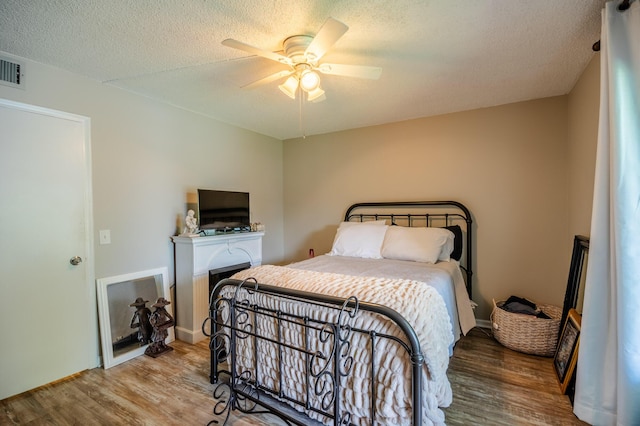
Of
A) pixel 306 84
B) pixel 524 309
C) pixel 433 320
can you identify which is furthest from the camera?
pixel 524 309

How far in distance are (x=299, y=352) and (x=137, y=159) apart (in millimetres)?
2353

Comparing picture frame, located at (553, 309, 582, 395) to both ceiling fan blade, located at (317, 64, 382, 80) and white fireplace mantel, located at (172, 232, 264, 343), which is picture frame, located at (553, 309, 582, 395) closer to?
ceiling fan blade, located at (317, 64, 382, 80)

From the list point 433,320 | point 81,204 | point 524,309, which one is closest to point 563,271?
point 524,309

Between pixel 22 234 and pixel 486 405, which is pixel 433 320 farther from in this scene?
pixel 22 234

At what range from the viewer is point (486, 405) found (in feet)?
6.17

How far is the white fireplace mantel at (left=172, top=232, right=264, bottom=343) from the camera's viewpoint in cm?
286

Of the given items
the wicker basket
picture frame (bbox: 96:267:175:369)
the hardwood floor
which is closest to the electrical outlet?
picture frame (bbox: 96:267:175:369)

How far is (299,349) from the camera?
1.59m

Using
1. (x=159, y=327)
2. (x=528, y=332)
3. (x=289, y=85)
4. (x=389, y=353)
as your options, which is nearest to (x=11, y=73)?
(x=289, y=85)

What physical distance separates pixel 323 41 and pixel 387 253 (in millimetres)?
2131

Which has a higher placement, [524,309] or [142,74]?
[142,74]

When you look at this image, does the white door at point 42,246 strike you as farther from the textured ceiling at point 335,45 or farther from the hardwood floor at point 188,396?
the textured ceiling at point 335,45

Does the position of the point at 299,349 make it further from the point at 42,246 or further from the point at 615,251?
the point at 42,246

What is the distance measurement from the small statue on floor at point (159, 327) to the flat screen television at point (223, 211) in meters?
0.83
